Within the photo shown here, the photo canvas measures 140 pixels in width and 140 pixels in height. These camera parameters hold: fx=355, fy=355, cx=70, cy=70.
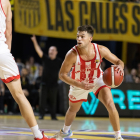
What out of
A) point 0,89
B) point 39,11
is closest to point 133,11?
point 39,11

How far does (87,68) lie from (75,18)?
7.29m

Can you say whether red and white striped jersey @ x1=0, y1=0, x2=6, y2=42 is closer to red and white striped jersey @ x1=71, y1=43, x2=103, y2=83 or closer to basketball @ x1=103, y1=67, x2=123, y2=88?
red and white striped jersey @ x1=71, y1=43, x2=103, y2=83

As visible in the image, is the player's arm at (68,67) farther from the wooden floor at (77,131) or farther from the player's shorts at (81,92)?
the wooden floor at (77,131)

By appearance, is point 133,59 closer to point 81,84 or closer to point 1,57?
point 81,84

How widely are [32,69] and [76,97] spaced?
7.74 meters

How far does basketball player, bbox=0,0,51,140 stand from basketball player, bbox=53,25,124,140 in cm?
111

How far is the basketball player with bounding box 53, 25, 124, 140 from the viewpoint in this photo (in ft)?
17.4

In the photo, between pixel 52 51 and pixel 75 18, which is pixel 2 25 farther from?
pixel 75 18

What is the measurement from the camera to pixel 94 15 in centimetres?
1276

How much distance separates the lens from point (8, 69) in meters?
4.28

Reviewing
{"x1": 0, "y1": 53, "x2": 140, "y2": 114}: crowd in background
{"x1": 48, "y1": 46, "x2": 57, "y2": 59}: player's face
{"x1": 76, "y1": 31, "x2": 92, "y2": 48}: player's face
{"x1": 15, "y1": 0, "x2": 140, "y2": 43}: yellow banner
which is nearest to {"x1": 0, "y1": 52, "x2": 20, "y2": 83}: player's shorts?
{"x1": 76, "y1": 31, "x2": 92, "y2": 48}: player's face

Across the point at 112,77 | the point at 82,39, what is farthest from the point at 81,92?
the point at 82,39

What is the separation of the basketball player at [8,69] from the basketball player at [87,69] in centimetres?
111

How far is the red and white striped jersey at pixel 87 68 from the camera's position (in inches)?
220
